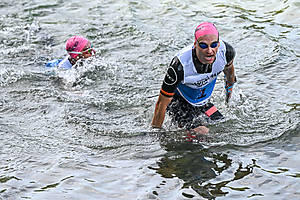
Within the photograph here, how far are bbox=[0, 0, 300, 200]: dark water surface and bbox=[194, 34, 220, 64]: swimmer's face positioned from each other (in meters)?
1.29

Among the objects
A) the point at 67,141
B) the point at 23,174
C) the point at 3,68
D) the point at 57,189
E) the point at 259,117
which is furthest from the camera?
the point at 3,68

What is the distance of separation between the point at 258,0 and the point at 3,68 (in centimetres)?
727

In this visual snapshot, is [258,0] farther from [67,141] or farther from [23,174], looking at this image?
[23,174]

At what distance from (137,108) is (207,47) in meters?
2.70

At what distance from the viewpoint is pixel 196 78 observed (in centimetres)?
591

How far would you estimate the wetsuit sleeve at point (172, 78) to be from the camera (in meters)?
5.65

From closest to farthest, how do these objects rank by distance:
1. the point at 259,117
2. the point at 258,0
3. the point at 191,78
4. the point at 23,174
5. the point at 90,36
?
the point at 23,174 < the point at 191,78 < the point at 259,117 < the point at 90,36 < the point at 258,0

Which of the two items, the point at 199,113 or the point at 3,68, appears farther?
the point at 3,68

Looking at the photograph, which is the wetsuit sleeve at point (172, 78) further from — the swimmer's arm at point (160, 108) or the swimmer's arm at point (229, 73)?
the swimmer's arm at point (229, 73)

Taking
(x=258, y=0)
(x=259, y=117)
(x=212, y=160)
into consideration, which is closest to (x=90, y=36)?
(x=258, y=0)

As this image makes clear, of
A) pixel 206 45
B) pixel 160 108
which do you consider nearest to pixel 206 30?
pixel 206 45

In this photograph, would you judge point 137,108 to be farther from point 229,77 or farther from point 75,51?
point 75,51

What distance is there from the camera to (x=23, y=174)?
214 inches

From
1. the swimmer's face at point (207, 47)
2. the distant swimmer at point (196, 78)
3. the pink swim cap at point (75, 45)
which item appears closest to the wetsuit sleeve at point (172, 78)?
the distant swimmer at point (196, 78)
